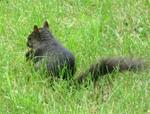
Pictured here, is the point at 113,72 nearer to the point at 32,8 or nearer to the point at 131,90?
the point at 131,90

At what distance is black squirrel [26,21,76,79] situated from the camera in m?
4.75

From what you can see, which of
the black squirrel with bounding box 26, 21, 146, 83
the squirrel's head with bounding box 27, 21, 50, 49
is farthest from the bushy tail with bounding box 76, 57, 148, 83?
the squirrel's head with bounding box 27, 21, 50, 49

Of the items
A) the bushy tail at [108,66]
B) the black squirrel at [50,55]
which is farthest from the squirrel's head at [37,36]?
the bushy tail at [108,66]

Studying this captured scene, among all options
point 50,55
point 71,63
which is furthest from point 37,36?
point 71,63

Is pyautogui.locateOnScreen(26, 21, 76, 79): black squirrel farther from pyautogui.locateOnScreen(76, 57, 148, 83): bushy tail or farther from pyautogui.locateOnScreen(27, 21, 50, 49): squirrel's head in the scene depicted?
pyautogui.locateOnScreen(76, 57, 148, 83): bushy tail

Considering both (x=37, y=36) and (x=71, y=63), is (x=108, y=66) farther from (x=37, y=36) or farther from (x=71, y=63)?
(x=37, y=36)

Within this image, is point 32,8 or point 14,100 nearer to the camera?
point 14,100

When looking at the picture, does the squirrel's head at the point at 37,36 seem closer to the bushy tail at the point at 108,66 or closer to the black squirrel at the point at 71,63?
the black squirrel at the point at 71,63

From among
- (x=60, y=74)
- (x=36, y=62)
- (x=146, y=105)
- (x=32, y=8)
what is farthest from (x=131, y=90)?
(x=32, y=8)

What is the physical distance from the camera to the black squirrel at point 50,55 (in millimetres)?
4754

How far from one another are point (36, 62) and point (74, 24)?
4.07ft

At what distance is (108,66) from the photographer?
4.70 m

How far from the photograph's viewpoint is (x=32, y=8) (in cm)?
629

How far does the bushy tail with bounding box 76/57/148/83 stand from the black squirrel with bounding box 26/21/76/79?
6.2 inches
